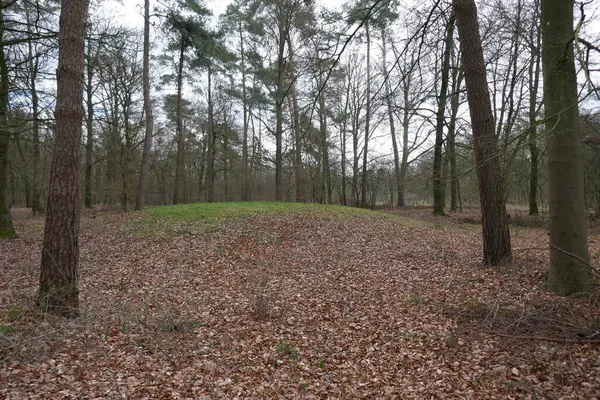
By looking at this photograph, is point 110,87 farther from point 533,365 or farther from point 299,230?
point 533,365

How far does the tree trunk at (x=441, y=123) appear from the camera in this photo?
7.07 m

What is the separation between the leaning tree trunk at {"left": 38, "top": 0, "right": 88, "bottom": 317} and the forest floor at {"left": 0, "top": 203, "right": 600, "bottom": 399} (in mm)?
367

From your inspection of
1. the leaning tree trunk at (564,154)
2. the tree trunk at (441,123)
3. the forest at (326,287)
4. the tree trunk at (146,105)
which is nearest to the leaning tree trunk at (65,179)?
the forest at (326,287)

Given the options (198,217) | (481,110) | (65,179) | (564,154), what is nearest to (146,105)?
(198,217)

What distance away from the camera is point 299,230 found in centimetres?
1199

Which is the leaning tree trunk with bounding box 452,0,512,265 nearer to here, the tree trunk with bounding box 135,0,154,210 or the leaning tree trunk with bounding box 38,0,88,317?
the leaning tree trunk with bounding box 38,0,88,317

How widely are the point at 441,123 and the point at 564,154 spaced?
24.3 feet

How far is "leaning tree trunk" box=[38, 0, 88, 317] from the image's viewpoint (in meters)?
4.74

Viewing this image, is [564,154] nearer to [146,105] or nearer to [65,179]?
[65,179]

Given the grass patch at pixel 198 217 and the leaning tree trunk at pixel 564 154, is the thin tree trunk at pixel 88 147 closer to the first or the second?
the grass patch at pixel 198 217

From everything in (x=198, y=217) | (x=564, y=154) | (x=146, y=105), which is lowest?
(x=198, y=217)

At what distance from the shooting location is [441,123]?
11797 mm

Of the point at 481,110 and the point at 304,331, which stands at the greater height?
the point at 481,110

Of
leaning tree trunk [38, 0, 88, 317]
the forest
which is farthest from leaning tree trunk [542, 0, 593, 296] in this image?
leaning tree trunk [38, 0, 88, 317]
